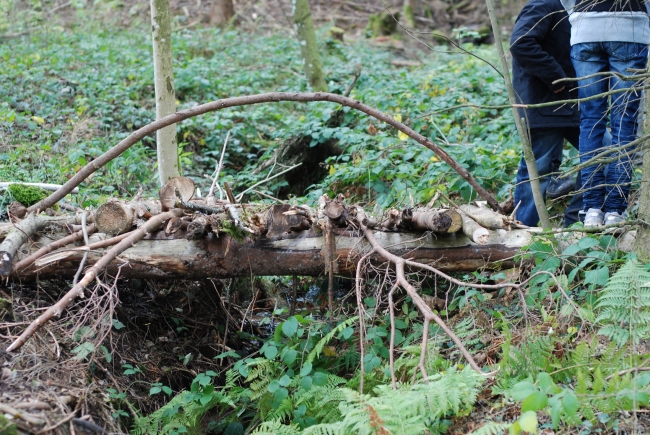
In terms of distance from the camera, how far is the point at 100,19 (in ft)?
49.5

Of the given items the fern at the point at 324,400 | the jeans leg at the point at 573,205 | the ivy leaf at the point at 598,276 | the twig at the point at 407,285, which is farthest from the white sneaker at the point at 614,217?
the fern at the point at 324,400

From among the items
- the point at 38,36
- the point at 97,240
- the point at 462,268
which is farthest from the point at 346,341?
the point at 38,36

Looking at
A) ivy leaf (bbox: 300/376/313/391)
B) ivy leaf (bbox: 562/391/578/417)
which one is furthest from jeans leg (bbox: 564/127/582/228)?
ivy leaf (bbox: 562/391/578/417)

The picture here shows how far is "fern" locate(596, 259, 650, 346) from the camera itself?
129 inches

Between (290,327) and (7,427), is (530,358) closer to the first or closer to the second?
(290,327)

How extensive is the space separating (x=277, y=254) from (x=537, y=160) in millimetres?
2659

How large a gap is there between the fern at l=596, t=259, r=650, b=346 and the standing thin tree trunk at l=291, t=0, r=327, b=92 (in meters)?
7.79

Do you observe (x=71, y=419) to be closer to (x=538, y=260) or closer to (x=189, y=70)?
(x=538, y=260)

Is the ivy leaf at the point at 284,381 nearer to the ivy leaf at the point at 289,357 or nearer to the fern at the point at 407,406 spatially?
the ivy leaf at the point at 289,357

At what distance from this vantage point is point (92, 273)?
3.67m

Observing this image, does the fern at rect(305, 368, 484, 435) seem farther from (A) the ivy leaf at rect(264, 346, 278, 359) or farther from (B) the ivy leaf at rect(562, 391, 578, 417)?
(A) the ivy leaf at rect(264, 346, 278, 359)

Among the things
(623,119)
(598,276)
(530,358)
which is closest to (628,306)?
(598,276)

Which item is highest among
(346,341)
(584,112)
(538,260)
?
(584,112)

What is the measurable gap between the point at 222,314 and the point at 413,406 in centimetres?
252
